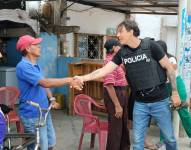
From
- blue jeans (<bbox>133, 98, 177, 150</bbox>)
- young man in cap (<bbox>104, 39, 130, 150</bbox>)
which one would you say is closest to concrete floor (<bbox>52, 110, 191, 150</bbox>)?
young man in cap (<bbox>104, 39, 130, 150</bbox>)

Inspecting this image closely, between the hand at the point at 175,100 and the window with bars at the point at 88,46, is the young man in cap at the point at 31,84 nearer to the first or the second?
the hand at the point at 175,100

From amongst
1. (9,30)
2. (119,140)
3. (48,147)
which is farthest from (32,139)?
(9,30)

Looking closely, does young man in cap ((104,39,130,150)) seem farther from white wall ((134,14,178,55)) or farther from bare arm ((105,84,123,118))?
white wall ((134,14,178,55))

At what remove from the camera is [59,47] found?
436 inches

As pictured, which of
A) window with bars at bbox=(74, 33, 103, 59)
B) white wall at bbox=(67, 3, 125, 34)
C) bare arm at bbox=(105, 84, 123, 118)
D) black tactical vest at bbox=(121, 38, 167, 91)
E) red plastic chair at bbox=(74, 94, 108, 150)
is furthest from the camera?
window with bars at bbox=(74, 33, 103, 59)

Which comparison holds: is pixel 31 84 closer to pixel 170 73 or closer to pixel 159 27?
pixel 170 73

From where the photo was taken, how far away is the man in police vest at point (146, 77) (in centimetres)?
432

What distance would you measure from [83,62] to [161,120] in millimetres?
5308

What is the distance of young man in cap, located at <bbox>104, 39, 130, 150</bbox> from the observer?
5.35 m

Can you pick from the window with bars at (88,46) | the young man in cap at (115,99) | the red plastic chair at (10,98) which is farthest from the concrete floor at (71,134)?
the window with bars at (88,46)

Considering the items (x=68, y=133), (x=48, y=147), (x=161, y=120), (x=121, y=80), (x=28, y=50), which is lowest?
(x=68, y=133)

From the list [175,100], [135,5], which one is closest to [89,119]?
[175,100]

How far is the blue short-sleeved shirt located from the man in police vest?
52cm

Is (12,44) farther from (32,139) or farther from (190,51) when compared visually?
(32,139)
